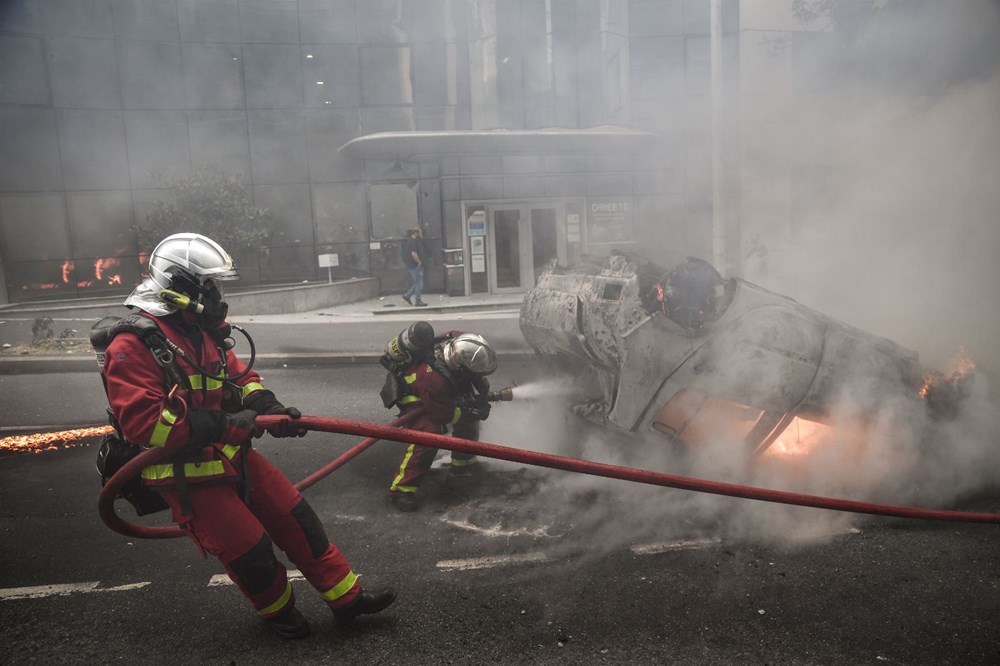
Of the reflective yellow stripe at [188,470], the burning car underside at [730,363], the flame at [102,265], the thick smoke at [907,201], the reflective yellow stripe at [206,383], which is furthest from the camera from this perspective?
the flame at [102,265]

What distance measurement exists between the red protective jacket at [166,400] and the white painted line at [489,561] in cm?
110

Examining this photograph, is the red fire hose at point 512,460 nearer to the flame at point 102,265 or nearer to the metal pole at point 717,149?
the metal pole at point 717,149

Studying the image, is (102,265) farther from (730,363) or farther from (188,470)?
(730,363)

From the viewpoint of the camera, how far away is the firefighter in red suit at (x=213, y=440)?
2295mm

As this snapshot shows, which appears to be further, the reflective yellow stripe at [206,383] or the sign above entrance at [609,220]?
the sign above entrance at [609,220]

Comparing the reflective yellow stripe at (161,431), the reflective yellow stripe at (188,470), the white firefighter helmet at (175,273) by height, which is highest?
the white firefighter helmet at (175,273)

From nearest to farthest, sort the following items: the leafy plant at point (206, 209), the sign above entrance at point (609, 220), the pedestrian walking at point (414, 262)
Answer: the pedestrian walking at point (414, 262)
the leafy plant at point (206, 209)
the sign above entrance at point (609, 220)

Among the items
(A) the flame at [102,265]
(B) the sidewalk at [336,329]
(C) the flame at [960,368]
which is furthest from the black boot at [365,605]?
(A) the flame at [102,265]

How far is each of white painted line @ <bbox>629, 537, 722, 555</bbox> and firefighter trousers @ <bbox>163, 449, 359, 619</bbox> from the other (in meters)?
1.32

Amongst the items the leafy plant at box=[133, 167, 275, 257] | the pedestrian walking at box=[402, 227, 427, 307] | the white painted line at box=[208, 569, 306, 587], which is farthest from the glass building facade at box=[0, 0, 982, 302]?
the white painted line at box=[208, 569, 306, 587]

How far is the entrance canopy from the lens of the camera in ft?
35.0

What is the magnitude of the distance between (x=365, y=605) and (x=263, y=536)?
0.49m

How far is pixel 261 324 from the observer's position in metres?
10.4

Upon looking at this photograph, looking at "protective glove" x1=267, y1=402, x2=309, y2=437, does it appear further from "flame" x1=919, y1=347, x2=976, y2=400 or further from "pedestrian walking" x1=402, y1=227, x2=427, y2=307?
"pedestrian walking" x1=402, y1=227, x2=427, y2=307
